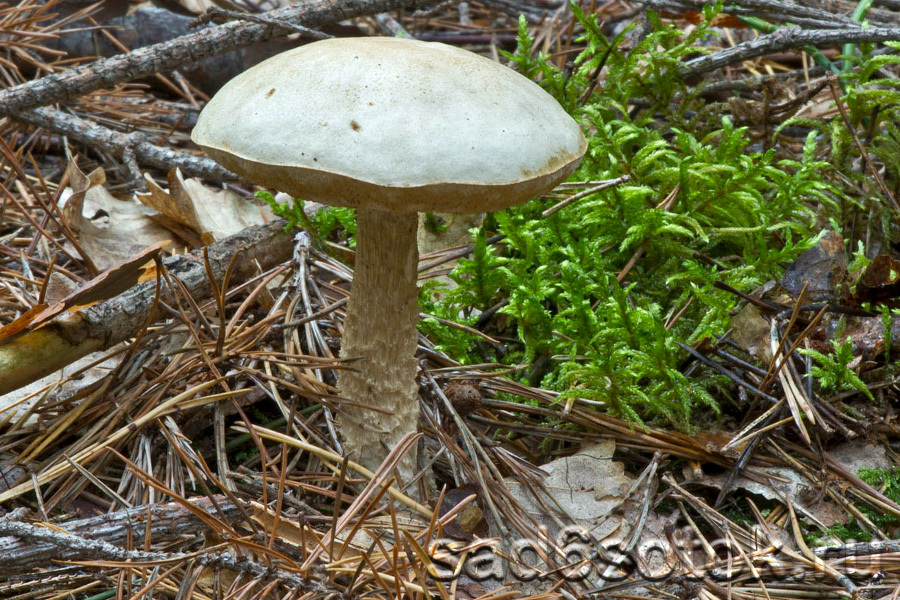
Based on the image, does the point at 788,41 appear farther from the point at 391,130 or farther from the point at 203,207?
the point at 203,207

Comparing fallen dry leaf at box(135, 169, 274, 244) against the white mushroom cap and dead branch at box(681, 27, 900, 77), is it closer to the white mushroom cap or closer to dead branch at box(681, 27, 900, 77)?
the white mushroom cap

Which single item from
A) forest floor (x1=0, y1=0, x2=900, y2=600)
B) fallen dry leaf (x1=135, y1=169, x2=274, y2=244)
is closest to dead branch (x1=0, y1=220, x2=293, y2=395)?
forest floor (x1=0, y1=0, x2=900, y2=600)

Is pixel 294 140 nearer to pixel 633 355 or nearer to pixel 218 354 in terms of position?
pixel 218 354

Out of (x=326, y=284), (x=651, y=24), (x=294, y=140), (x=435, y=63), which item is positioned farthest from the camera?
(x=651, y=24)

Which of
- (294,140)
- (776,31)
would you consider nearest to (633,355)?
(294,140)

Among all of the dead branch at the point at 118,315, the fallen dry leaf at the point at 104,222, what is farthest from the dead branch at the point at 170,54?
the dead branch at the point at 118,315
